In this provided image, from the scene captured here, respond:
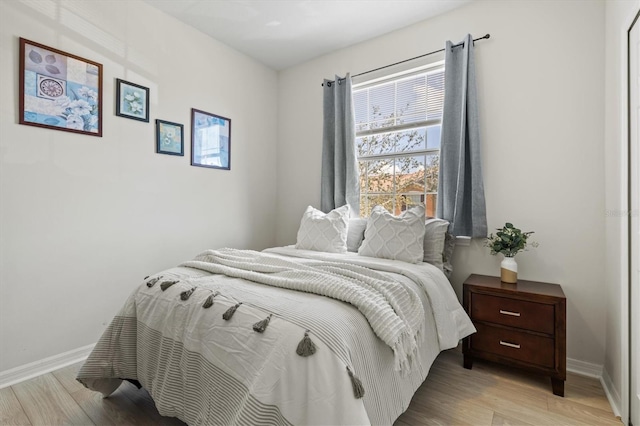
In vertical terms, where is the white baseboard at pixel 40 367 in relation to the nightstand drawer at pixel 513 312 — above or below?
below

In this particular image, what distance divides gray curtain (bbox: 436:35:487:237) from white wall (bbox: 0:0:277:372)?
7.02ft

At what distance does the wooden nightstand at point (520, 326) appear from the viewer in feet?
6.10

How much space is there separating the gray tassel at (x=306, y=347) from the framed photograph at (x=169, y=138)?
234cm

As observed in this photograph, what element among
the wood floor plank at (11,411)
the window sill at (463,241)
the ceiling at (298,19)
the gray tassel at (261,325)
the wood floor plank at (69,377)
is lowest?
the wood floor plank at (69,377)

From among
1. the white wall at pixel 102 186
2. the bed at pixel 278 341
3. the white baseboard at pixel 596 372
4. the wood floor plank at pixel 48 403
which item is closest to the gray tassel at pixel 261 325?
the bed at pixel 278 341

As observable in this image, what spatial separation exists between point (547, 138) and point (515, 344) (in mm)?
1464

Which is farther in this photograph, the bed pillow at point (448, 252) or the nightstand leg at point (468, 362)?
the bed pillow at point (448, 252)

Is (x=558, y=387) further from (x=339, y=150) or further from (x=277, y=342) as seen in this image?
(x=339, y=150)

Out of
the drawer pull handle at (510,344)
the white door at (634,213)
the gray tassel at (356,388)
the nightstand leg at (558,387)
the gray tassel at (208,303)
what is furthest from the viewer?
the drawer pull handle at (510,344)

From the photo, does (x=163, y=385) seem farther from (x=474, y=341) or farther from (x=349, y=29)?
(x=349, y=29)

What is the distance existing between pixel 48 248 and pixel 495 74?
352 cm

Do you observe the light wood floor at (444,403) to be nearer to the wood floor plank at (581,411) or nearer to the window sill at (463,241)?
the wood floor plank at (581,411)

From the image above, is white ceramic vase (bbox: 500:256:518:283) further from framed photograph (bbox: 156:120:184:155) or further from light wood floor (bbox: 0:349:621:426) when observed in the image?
framed photograph (bbox: 156:120:184:155)

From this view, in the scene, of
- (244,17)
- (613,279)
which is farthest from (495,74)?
(244,17)
